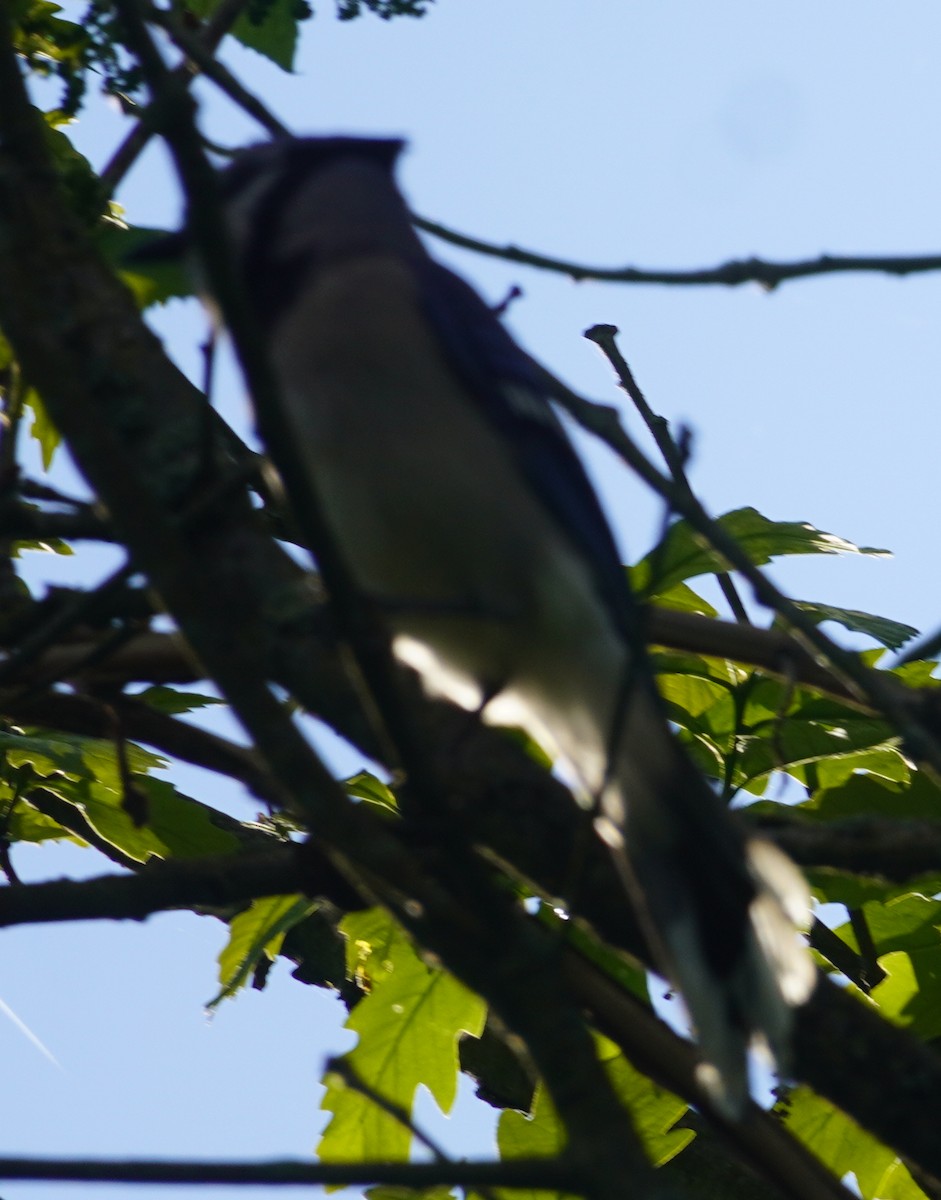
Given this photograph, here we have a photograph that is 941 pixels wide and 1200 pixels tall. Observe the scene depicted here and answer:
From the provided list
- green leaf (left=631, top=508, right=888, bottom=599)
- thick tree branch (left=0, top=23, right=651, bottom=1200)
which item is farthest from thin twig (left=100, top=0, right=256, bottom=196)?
green leaf (left=631, top=508, right=888, bottom=599)

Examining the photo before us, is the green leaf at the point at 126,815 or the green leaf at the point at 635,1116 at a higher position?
the green leaf at the point at 126,815

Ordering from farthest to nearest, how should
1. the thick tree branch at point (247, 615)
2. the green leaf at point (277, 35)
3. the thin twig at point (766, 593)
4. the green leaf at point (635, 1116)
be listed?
the green leaf at point (277, 35) < the green leaf at point (635, 1116) < the thin twig at point (766, 593) < the thick tree branch at point (247, 615)

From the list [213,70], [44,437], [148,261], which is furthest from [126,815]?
[213,70]

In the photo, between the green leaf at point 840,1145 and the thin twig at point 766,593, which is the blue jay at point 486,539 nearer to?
the thin twig at point 766,593

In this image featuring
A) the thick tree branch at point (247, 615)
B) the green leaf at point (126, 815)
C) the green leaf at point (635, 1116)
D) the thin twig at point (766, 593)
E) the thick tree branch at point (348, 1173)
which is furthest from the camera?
the green leaf at point (126, 815)

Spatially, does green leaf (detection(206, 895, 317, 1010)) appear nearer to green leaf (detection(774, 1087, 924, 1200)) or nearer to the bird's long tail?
the bird's long tail

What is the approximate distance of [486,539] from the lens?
274 cm

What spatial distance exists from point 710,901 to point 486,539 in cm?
76

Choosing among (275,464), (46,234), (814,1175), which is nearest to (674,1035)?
(814,1175)

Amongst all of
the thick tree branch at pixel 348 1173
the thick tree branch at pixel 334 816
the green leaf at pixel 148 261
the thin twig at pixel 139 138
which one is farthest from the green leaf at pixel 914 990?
the thin twig at pixel 139 138

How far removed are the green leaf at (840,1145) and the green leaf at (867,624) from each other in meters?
0.88

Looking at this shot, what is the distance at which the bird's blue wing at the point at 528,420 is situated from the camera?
114 inches

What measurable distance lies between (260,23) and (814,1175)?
240cm

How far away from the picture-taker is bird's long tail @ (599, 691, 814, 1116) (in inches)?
84.5
